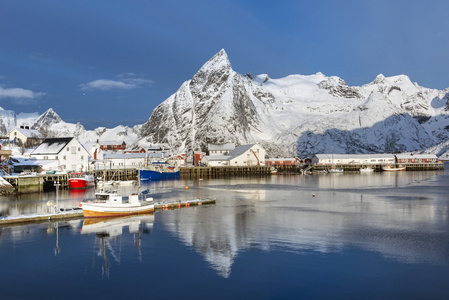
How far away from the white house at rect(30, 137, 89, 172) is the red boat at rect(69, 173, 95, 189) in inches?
349

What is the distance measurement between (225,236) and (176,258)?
19.8 ft

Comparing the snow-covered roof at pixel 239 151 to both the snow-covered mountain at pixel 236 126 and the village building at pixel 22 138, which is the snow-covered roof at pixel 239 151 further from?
the village building at pixel 22 138

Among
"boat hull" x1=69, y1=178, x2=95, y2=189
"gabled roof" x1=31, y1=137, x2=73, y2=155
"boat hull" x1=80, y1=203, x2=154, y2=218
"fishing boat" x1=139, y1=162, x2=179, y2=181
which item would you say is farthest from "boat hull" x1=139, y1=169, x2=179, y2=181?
"boat hull" x1=80, y1=203, x2=154, y2=218

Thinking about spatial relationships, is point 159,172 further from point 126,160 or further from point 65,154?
point 65,154

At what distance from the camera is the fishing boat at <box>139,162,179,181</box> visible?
9262 cm

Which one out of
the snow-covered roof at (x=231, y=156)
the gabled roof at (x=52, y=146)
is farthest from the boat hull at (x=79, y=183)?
the snow-covered roof at (x=231, y=156)

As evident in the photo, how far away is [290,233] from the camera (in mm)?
29875

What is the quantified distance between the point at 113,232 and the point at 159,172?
66.5 m

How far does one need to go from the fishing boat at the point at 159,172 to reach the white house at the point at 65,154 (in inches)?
568

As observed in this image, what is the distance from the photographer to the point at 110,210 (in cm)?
3725

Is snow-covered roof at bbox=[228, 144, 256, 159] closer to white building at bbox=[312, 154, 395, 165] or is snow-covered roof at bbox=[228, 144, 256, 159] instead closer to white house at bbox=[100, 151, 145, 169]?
white building at bbox=[312, 154, 395, 165]

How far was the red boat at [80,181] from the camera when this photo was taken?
66.2m

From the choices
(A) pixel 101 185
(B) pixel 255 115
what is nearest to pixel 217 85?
(B) pixel 255 115

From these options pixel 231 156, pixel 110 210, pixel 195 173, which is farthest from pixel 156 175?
pixel 110 210
